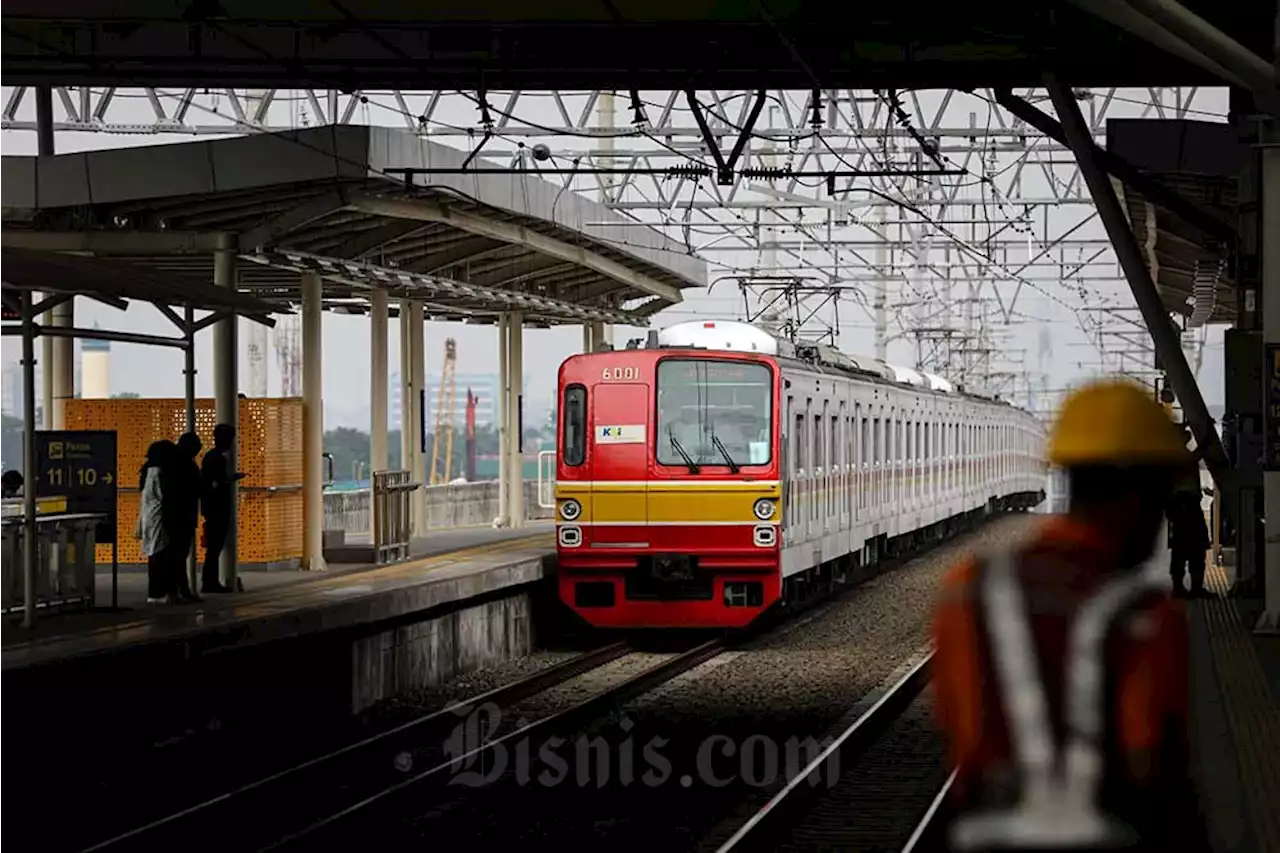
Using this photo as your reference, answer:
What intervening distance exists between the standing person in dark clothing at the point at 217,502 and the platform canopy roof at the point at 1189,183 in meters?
7.88

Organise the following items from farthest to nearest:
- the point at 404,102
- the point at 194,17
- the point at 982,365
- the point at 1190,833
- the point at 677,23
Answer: the point at 982,365, the point at 404,102, the point at 677,23, the point at 194,17, the point at 1190,833

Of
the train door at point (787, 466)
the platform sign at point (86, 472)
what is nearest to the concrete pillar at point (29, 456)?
the platform sign at point (86, 472)

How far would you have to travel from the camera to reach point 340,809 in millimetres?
9945

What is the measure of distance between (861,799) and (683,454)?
6.79m

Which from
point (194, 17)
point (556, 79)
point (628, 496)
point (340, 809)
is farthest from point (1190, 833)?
point (628, 496)

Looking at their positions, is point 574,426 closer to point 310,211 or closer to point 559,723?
point 310,211

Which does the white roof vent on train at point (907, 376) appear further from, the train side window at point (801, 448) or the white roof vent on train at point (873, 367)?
the train side window at point (801, 448)

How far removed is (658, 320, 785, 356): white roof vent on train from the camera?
1722cm

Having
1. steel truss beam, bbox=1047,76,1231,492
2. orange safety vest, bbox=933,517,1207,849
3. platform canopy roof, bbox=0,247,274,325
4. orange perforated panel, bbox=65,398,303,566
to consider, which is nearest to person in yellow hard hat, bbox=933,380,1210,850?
orange safety vest, bbox=933,517,1207,849

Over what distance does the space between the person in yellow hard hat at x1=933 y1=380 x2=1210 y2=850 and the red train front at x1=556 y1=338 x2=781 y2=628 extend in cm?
1335

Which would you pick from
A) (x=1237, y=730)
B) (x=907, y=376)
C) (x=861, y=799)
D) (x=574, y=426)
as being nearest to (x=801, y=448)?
(x=574, y=426)

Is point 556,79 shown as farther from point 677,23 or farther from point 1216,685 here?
point 1216,685

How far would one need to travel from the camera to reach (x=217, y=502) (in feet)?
52.6

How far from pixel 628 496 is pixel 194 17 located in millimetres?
5647
